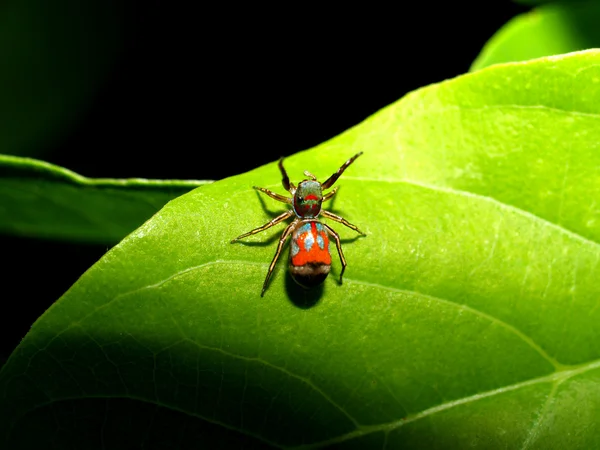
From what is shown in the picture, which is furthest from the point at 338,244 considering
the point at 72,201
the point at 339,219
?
the point at 72,201

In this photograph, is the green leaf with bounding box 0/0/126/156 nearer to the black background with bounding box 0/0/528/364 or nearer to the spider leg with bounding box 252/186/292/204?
the black background with bounding box 0/0/528/364

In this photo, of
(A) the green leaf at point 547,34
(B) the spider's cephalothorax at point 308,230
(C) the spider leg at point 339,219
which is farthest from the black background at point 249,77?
(C) the spider leg at point 339,219

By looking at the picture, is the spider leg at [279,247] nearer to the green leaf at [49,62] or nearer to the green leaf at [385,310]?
the green leaf at [385,310]

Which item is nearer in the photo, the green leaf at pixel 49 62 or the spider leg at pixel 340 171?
the spider leg at pixel 340 171

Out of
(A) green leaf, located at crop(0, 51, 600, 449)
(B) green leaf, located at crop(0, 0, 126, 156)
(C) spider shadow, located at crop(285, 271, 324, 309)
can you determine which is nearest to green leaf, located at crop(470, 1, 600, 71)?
(A) green leaf, located at crop(0, 51, 600, 449)

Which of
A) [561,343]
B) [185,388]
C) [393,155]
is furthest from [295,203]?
[561,343]

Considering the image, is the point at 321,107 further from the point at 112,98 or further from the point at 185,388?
the point at 185,388
